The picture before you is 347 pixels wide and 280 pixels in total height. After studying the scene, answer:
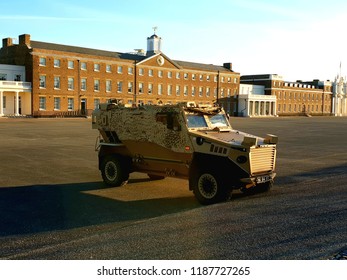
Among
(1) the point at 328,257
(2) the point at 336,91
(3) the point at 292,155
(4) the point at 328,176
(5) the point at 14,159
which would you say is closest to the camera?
(1) the point at 328,257

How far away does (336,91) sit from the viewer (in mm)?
144625

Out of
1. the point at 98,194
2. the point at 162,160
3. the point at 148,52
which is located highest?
the point at 148,52

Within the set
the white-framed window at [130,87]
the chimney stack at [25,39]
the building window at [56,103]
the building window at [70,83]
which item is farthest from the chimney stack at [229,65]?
the chimney stack at [25,39]

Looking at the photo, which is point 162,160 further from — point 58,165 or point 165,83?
point 165,83

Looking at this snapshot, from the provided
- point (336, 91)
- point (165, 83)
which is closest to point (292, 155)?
point (165, 83)

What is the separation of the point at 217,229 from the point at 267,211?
1821mm

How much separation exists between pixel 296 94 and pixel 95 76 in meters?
70.6

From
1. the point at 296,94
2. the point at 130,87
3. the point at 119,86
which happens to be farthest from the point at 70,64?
the point at 296,94

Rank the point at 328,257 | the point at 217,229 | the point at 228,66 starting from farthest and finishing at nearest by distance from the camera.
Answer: the point at 228,66 < the point at 217,229 < the point at 328,257

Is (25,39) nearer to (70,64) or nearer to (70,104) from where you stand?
(70,64)

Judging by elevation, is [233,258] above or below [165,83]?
below

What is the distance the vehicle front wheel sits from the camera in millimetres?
9812

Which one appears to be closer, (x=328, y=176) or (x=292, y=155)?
(x=328, y=176)

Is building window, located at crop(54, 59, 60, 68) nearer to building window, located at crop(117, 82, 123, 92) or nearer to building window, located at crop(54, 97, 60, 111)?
building window, located at crop(54, 97, 60, 111)
